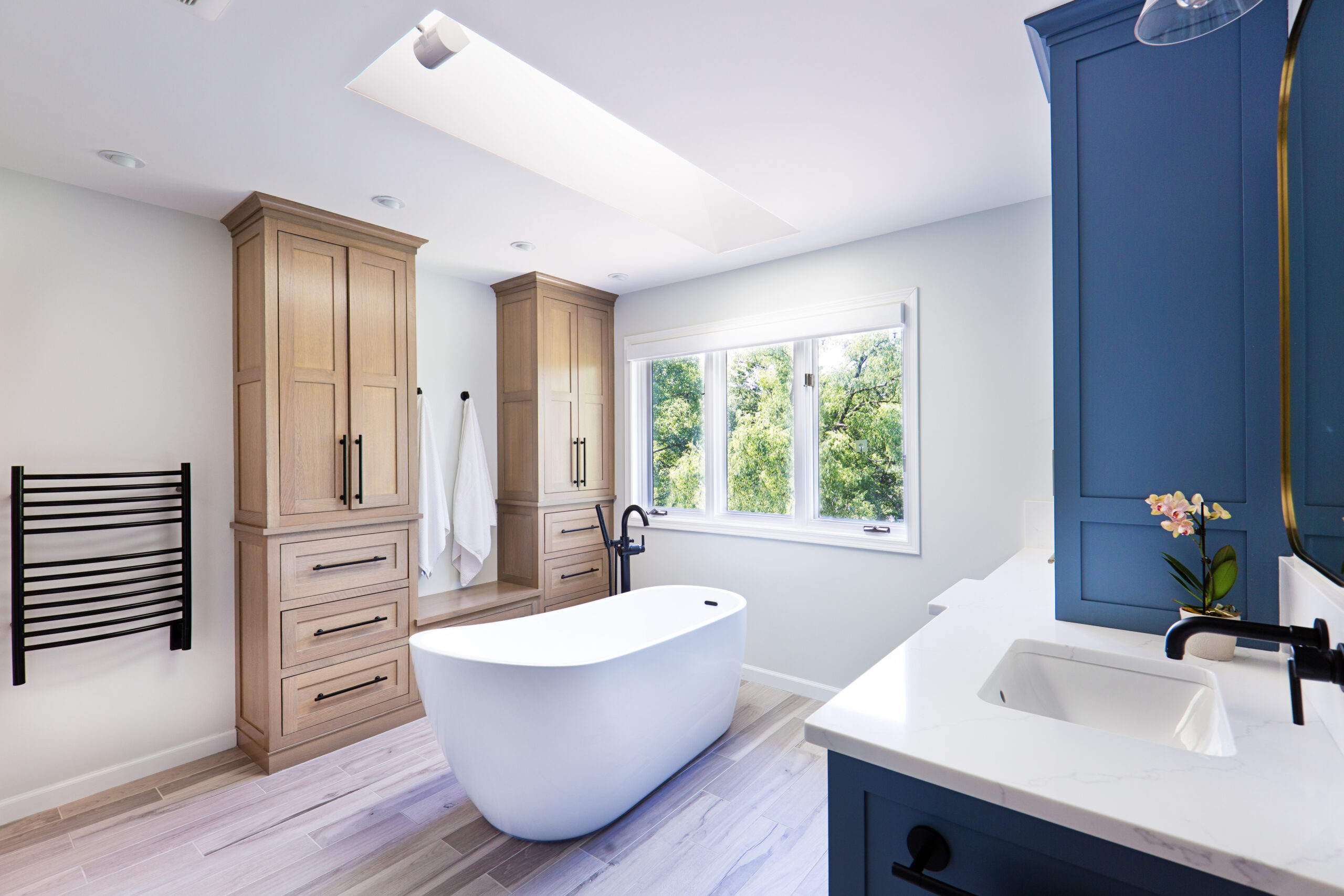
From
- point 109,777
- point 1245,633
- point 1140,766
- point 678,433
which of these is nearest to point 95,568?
point 109,777

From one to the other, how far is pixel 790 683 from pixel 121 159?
12.0ft

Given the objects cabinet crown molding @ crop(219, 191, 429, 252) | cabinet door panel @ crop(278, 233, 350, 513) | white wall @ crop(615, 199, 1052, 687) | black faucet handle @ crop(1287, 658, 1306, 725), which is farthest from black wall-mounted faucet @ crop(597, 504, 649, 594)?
black faucet handle @ crop(1287, 658, 1306, 725)

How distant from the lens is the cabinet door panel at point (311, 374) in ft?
8.57

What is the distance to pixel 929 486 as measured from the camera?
287 centimetres

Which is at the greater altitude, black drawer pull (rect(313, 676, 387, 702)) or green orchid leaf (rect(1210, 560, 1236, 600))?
green orchid leaf (rect(1210, 560, 1236, 600))

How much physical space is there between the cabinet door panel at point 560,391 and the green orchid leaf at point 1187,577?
3009 millimetres

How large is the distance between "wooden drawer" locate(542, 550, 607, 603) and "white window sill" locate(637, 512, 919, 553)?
457 millimetres

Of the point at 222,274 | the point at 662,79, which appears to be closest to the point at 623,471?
the point at 222,274

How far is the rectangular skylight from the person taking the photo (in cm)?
187

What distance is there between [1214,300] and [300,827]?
3.12 metres

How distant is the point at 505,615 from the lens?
3.43 metres

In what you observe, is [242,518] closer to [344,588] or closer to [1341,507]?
[344,588]

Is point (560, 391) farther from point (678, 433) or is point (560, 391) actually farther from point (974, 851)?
point (974, 851)

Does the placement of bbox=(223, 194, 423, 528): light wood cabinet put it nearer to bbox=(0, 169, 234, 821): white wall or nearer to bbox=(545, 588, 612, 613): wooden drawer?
bbox=(0, 169, 234, 821): white wall
